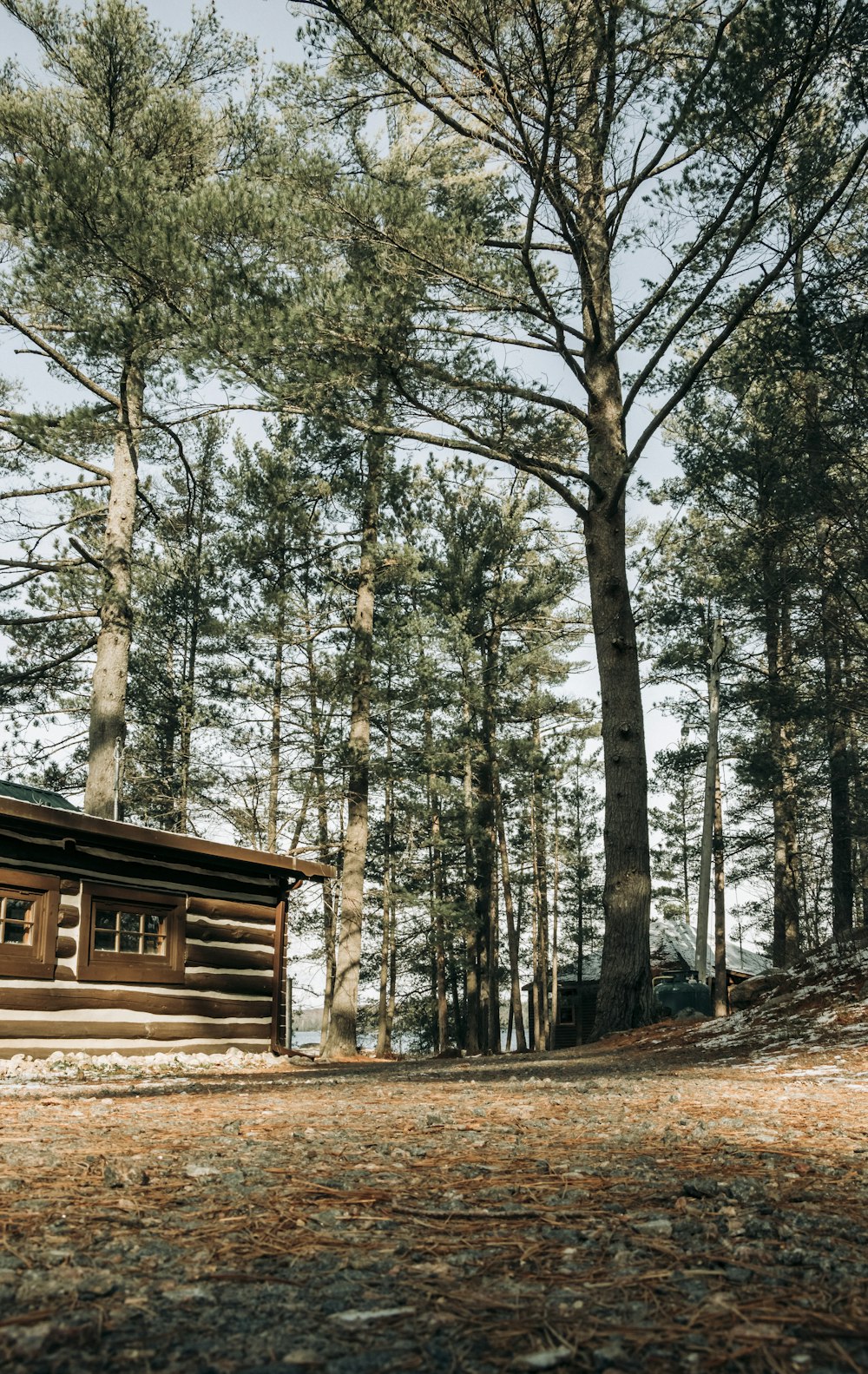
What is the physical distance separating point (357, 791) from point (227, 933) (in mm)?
7145

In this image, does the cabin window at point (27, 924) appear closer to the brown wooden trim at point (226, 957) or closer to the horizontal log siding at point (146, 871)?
the horizontal log siding at point (146, 871)

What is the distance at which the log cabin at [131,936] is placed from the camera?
9969 mm

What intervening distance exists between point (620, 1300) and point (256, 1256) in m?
0.83

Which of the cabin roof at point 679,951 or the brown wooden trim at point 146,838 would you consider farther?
the cabin roof at point 679,951

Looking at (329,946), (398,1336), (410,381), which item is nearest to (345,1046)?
(329,946)

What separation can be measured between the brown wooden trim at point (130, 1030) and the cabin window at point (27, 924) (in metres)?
0.53

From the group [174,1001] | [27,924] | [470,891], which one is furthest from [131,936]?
[470,891]

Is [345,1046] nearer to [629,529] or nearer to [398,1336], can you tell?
[629,529]

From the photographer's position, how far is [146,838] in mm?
10945

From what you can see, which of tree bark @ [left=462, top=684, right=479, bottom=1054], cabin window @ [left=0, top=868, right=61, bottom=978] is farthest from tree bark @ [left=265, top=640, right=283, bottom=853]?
cabin window @ [left=0, top=868, right=61, bottom=978]

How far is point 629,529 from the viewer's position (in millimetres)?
27109

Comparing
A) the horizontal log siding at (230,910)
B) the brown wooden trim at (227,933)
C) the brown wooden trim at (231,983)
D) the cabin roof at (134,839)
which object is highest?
the cabin roof at (134,839)

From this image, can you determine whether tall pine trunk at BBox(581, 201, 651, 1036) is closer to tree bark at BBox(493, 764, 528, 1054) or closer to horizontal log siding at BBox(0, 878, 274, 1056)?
horizontal log siding at BBox(0, 878, 274, 1056)

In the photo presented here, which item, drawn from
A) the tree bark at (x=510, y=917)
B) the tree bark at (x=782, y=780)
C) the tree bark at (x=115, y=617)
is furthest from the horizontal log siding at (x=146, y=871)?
the tree bark at (x=510, y=917)
